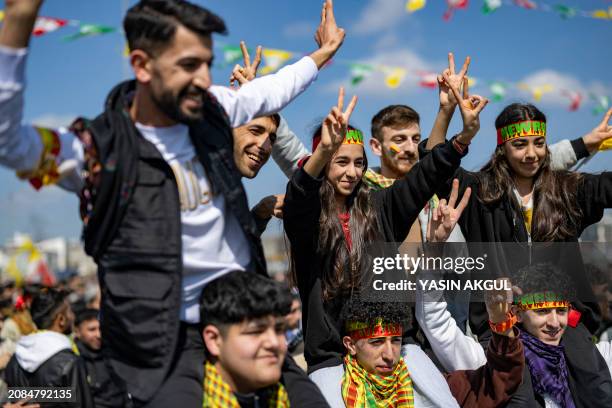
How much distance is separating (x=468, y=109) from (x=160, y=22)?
1990 mm

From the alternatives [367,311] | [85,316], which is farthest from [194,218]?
[85,316]

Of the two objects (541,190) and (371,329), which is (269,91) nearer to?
(371,329)

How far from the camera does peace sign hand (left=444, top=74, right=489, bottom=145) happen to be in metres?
→ 3.75

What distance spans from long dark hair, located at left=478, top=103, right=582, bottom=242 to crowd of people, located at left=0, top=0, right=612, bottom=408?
11 mm

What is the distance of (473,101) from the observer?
13.1 feet

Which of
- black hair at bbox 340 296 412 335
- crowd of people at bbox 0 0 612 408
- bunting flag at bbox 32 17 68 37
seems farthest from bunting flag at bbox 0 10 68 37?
black hair at bbox 340 296 412 335

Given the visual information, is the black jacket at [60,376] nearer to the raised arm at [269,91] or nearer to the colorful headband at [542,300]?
the raised arm at [269,91]

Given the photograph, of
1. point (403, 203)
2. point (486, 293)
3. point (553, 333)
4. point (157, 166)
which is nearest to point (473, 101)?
point (403, 203)

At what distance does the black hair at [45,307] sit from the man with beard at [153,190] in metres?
2.99

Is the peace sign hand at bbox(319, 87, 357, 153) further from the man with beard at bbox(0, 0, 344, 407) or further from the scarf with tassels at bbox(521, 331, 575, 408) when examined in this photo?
the scarf with tassels at bbox(521, 331, 575, 408)

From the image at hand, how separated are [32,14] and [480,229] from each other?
300cm

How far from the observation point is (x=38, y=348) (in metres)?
4.81

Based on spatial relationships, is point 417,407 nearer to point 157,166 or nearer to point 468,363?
point 468,363

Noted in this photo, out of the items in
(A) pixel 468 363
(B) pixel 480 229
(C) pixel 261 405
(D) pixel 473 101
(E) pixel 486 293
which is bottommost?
(C) pixel 261 405
